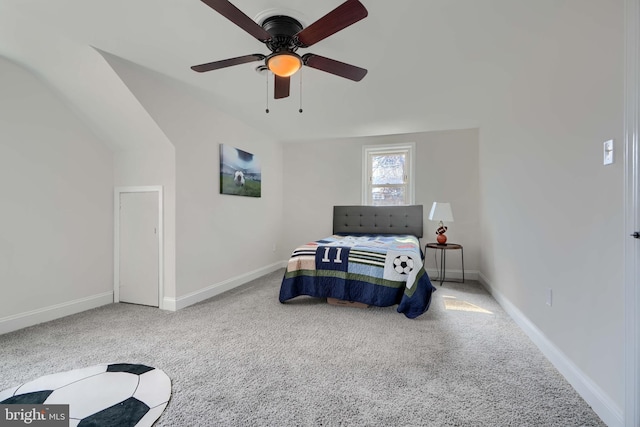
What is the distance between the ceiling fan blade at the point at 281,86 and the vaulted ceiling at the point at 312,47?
1.00 feet

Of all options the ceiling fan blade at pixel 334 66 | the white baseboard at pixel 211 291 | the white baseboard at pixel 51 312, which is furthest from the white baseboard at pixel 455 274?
the white baseboard at pixel 51 312

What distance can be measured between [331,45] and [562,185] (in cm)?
185

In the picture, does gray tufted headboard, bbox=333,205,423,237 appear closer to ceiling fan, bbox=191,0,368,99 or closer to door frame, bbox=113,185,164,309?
door frame, bbox=113,185,164,309

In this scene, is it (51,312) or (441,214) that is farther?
(441,214)

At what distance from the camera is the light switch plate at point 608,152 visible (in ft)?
4.52

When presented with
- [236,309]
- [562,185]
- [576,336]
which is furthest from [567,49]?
[236,309]

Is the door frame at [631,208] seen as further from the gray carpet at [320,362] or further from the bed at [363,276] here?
the bed at [363,276]

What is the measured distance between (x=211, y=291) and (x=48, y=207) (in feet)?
5.74

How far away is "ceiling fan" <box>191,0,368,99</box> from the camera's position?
1448mm

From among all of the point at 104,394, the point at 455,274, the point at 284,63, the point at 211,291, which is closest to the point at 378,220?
the point at 455,274

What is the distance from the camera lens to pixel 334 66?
1.90 m

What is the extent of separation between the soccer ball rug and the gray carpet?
84mm

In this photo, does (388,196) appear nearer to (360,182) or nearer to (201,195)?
(360,182)

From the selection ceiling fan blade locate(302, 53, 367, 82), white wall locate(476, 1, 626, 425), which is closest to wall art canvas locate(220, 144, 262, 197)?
ceiling fan blade locate(302, 53, 367, 82)
